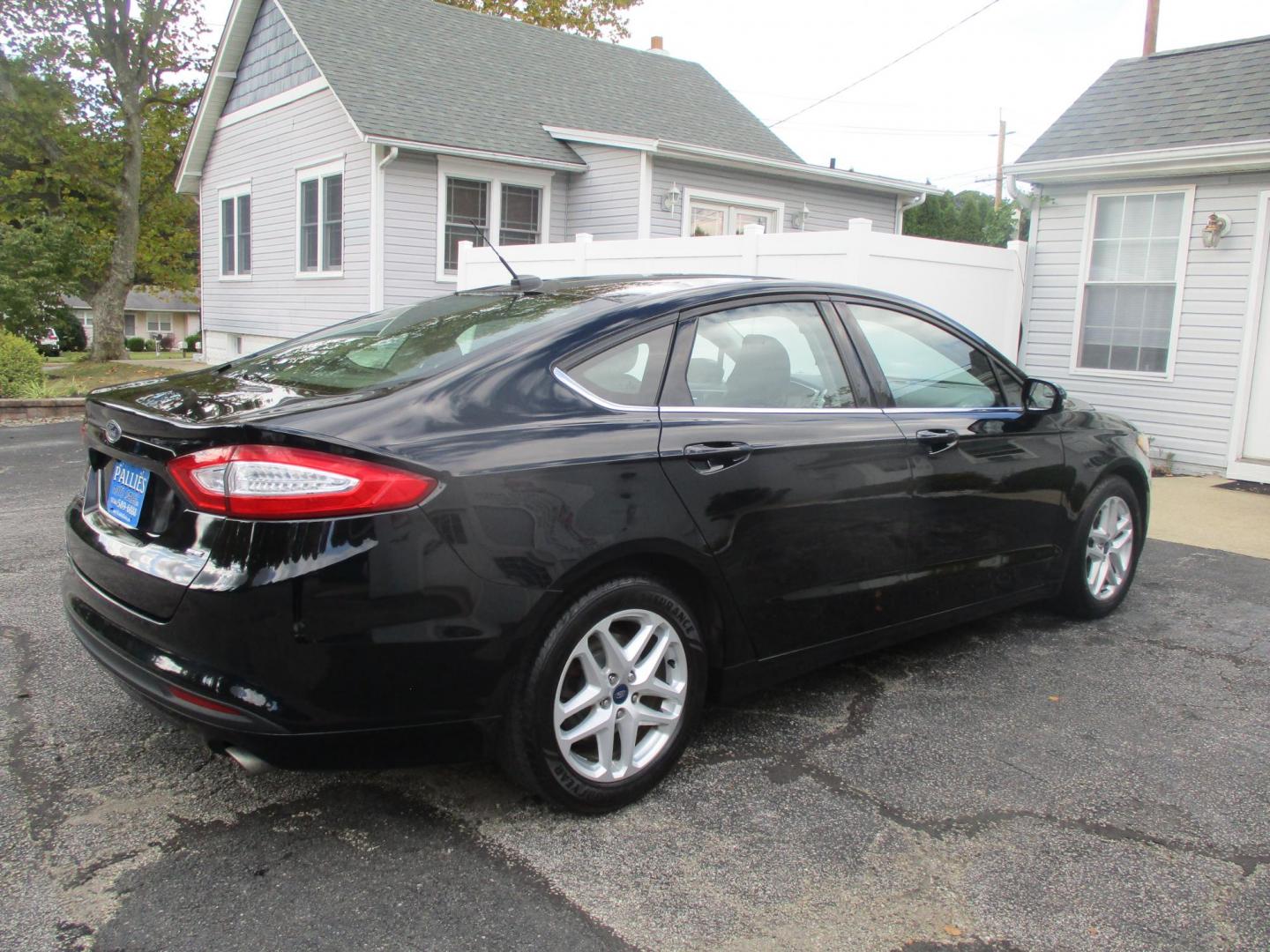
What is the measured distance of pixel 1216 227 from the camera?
28.7ft

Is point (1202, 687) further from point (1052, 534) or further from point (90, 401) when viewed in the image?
point (90, 401)

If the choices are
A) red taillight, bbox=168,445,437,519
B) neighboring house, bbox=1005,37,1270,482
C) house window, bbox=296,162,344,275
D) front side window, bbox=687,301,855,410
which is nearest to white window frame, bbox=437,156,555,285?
house window, bbox=296,162,344,275

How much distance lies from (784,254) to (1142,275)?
3495mm

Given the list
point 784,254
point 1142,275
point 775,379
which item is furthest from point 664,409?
point 1142,275

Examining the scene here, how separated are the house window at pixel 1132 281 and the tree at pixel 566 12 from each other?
73.5 ft

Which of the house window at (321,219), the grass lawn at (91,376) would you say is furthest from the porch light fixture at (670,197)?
the grass lawn at (91,376)

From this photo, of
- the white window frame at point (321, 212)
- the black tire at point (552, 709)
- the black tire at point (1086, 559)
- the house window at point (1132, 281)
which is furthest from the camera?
the white window frame at point (321, 212)

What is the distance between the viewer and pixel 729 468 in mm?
3062

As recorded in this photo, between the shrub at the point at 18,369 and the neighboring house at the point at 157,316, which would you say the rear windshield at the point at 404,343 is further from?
the neighboring house at the point at 157,316

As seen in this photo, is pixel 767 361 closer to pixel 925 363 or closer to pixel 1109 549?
pixel 925 363

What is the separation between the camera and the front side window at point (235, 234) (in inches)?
718

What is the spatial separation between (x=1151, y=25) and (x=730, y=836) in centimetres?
1501

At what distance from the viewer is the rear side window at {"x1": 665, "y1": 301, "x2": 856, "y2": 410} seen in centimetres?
321

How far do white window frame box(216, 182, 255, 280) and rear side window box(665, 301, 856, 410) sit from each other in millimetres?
16503
